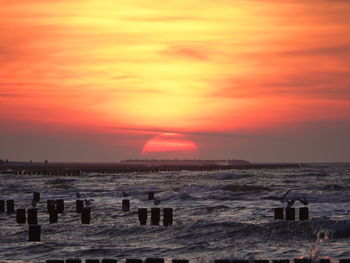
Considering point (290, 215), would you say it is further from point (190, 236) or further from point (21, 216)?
point (21, 216)

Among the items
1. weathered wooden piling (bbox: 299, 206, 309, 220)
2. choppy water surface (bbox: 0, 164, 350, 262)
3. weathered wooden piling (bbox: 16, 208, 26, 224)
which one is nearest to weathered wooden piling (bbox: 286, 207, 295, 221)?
weathered wooden piling (bbox: 299, 206, 309, 220)

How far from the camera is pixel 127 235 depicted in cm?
2547

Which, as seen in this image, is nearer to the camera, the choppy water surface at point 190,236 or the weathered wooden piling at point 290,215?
the choppy water surface at point 190,236

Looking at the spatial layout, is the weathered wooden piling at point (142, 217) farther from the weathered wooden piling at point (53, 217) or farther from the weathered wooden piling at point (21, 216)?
the weathered wooden piling at point (21, 216)

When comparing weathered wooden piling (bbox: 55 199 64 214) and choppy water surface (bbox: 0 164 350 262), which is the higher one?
weathered wooden piling (bbox: 55 199 64 214)

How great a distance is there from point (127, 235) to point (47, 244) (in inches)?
151

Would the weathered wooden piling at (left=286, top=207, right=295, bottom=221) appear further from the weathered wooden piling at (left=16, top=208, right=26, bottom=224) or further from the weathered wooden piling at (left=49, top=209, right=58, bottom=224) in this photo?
the weathered wooden piling at (left=16, top=208, right=26, bottom=224)

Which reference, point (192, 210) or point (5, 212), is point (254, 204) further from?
point (5, 212)

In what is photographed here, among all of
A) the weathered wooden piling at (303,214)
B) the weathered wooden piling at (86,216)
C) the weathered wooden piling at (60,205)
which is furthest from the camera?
the weathered wooden piling at (60,205)

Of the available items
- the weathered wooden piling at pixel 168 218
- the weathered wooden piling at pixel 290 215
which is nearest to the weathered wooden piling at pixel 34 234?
the weathered wooden piling at pixel 168 218

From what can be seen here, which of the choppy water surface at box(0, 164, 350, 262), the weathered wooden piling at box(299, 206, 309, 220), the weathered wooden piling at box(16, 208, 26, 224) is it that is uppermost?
the weathered wooden piling at box(299, 206, 309, 220)


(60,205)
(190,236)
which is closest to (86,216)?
(60,205)

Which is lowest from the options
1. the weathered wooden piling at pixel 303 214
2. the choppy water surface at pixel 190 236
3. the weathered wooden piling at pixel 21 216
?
the choppy water surface at pixel 190 236

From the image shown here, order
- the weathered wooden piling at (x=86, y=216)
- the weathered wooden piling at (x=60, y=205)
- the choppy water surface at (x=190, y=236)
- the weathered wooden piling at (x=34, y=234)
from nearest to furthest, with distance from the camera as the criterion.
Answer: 1. the choppy water surface at (x=190, y=236)
2. the weathered wooden piling at (x=34, y=234)
3. the weathered wooden piling at (x=86, y=216)
4. the weathered wooden piling at (x=60, y=205)
